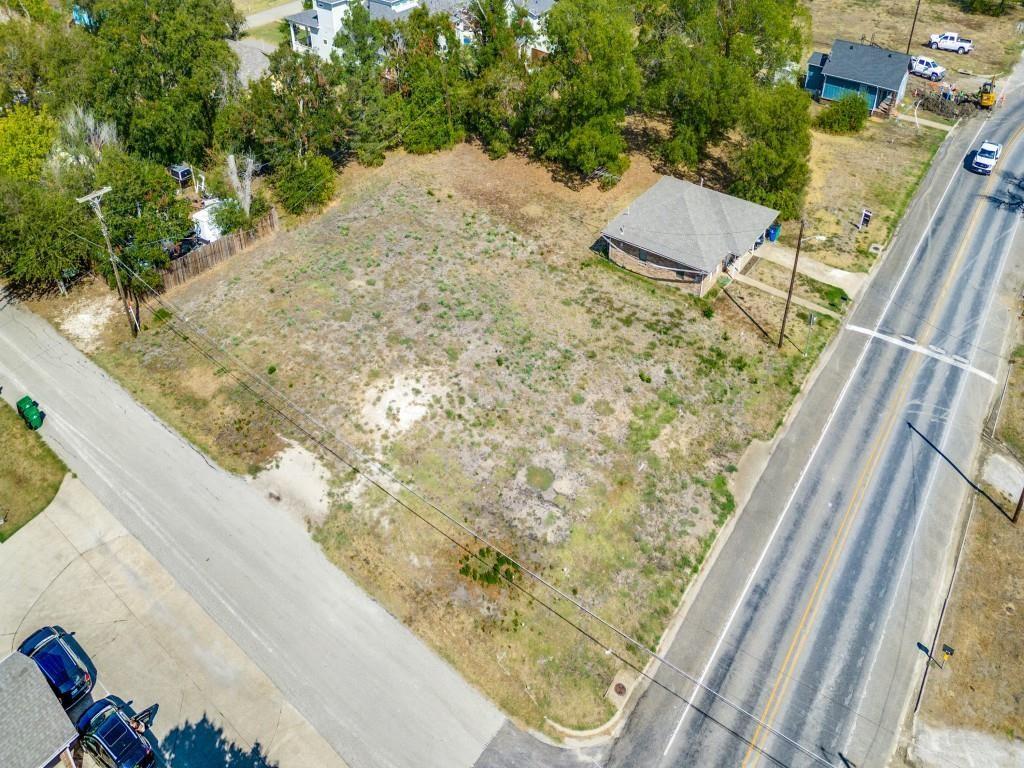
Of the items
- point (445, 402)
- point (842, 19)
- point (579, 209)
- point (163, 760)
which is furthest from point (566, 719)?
point (842, 19)

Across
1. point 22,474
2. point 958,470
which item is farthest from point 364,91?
point 958,470

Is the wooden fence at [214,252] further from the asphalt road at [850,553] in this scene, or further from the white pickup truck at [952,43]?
the white pickup truck at [952,43]

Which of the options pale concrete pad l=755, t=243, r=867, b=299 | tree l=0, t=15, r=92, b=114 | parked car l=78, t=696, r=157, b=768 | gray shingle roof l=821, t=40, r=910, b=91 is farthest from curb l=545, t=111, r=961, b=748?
tree l=0, t=15, r=92, b=114

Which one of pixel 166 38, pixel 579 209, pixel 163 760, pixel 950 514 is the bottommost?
pixel 163 760

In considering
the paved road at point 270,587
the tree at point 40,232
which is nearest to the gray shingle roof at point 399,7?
the tree at point 40,232

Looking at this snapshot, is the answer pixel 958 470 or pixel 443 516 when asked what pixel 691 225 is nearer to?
pixel 958 470

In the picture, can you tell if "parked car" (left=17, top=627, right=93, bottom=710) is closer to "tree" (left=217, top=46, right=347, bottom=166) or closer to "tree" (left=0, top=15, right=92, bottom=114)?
"tree" (left=217, top=46, right=347, bottom=166)

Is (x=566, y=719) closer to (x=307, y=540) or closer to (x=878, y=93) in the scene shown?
(x=307, y=540)
